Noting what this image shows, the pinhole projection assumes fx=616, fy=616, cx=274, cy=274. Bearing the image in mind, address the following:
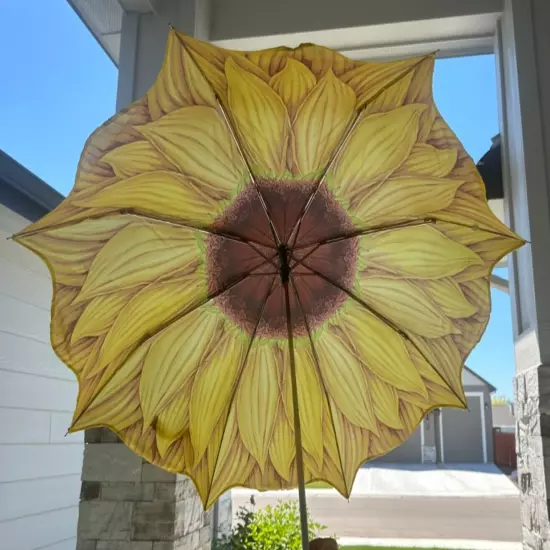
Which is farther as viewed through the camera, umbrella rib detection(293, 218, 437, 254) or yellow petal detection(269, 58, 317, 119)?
umbrella rib detection(293, 218, 437, 254)

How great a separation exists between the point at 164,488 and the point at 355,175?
79.7 inches

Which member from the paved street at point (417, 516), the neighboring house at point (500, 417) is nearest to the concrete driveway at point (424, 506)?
the paved street at point (417, 516)

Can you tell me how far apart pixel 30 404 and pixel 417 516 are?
20.0 feet

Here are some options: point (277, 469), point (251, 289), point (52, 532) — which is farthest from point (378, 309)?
point (52, 532)

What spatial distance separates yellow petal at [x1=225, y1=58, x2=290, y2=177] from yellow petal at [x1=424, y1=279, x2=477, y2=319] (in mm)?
463

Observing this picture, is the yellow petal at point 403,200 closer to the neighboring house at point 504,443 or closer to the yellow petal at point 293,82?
the yellow petal at point 293,82

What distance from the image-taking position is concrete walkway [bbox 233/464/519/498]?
9.62 meters

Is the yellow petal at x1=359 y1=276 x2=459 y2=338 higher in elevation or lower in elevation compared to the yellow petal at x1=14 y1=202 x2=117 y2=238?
lower

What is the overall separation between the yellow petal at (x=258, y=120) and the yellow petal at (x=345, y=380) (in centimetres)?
44

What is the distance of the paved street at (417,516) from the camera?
6.72 m

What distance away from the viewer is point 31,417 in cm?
329

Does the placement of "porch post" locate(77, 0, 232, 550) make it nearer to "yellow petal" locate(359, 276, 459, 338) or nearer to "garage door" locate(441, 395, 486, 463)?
"yellow petal" locate(359, 276, 459, 338)

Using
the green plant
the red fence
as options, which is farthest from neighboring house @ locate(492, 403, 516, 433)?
the green plant

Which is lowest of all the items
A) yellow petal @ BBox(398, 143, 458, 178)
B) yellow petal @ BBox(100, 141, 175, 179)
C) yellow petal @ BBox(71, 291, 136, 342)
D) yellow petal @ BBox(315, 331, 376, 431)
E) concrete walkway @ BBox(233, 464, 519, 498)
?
concrete walkway @ BBox(233, 464, 519, 498)
